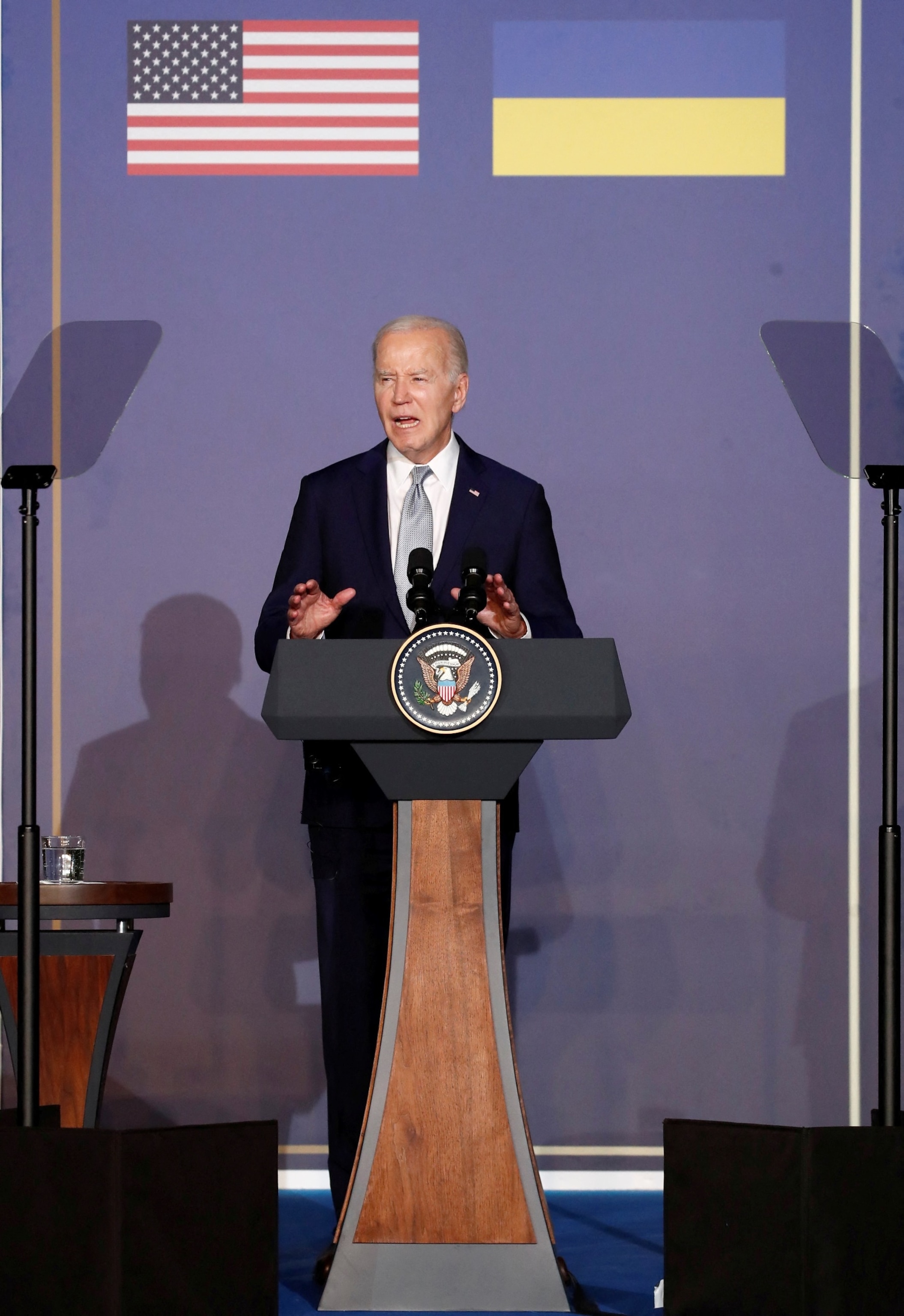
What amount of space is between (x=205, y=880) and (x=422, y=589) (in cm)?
172

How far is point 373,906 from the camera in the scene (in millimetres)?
2877

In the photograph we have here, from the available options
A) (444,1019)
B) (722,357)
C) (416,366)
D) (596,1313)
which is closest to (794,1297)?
(596,1313)

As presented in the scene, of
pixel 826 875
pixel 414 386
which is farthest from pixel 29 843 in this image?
pixel 826 875

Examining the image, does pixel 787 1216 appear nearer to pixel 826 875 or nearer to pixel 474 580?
pixel 474 580

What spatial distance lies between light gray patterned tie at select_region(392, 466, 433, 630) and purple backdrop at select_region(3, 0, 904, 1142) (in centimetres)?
95

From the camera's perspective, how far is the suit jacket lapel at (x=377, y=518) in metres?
2.93

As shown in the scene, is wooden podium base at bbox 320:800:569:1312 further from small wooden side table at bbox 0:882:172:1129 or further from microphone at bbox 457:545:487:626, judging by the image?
small wooden side table at bbox 0:882:172:1129

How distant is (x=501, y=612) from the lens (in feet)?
8.25

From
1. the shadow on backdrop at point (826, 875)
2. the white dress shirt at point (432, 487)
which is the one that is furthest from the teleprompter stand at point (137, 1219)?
the shadow on backdrop at point (826, 875)

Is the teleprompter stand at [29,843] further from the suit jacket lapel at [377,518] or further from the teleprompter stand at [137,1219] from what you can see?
the suit jacket lapel at [377,518]

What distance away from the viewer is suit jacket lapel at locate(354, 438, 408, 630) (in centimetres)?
293

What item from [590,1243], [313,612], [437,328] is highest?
[437,328]

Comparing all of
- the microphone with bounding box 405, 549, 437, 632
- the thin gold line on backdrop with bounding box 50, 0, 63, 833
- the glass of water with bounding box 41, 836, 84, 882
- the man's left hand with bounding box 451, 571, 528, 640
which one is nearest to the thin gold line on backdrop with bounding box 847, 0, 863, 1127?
the man's left hand with bounding box 451, 571, 528, 640

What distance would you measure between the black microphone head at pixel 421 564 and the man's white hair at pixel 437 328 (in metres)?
0.69
